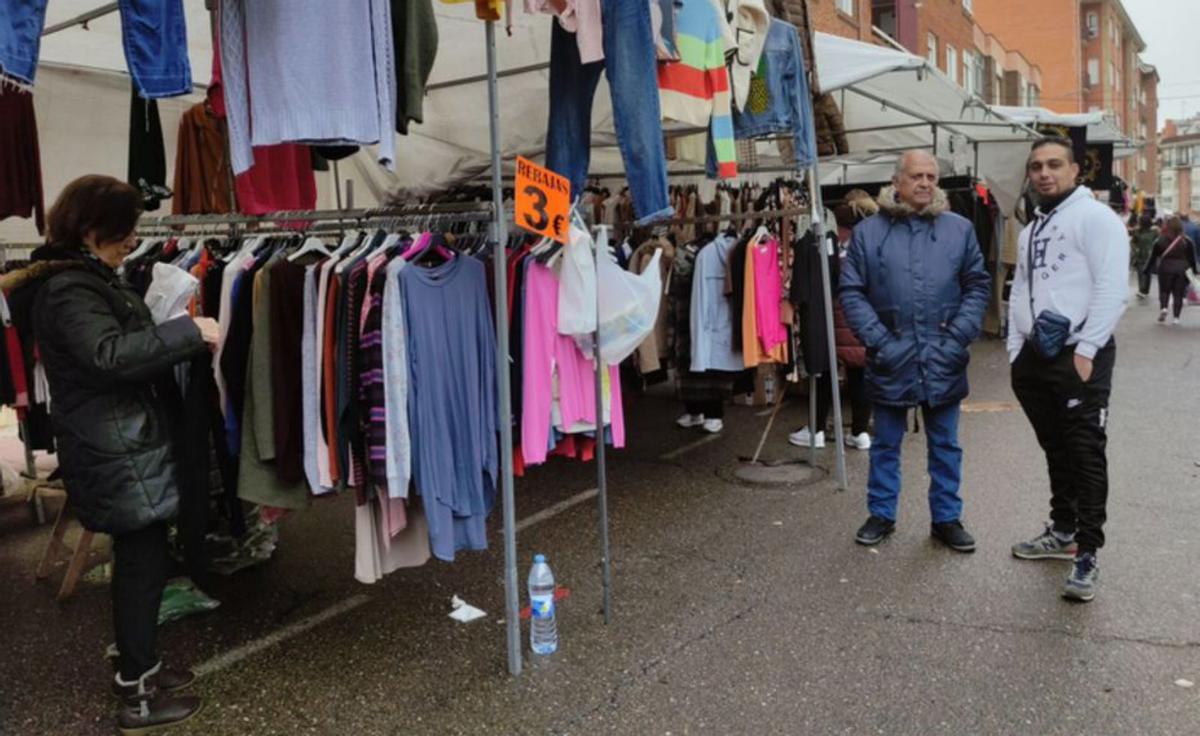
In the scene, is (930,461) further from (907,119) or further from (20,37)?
(907,119)

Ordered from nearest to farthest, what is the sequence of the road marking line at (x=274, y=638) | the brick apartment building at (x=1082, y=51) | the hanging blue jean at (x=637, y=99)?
1. the road marking line at (x=274, y=638)
2. the hanging blue jean at (x=637, y=99)
3. the brick apartment building at (x=1082, y=51)

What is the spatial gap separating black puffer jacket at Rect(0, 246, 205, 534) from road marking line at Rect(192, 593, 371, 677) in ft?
3.40

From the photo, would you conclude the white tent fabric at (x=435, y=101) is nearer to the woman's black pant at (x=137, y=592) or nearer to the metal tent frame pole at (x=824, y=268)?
the metal tent frame pole at (x=824, y=268)

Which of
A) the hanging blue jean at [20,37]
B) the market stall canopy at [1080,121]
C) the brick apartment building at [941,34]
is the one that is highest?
the brick apartment building at [941,34]

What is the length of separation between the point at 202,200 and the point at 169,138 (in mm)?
1251

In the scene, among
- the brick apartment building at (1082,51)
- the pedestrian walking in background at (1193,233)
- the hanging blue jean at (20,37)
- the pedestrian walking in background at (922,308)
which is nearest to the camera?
the hanging blue jean at (20,37)

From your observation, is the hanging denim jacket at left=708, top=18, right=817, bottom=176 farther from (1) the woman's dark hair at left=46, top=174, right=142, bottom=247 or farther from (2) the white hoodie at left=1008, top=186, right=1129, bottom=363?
(1) the woman's dark hair at left=46, top=174, right=142, bottom=247

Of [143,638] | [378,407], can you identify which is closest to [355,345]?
[378,407]

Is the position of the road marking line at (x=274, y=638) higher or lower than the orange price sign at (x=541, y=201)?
lower

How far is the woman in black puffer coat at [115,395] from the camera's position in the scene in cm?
301

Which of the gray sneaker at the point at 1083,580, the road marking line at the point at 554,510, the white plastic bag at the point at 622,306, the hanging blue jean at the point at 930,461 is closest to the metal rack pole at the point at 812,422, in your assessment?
the hanging blue jean at the point at 930,461

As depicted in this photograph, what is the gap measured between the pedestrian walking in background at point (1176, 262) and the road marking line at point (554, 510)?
522 inches

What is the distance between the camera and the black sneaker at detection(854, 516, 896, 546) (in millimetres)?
5062

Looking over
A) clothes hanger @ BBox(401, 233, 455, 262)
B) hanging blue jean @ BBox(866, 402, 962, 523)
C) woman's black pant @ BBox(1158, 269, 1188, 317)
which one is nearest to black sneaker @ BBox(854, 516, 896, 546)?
hanging blue jean @ BBox(866, 402, 962, 523)
